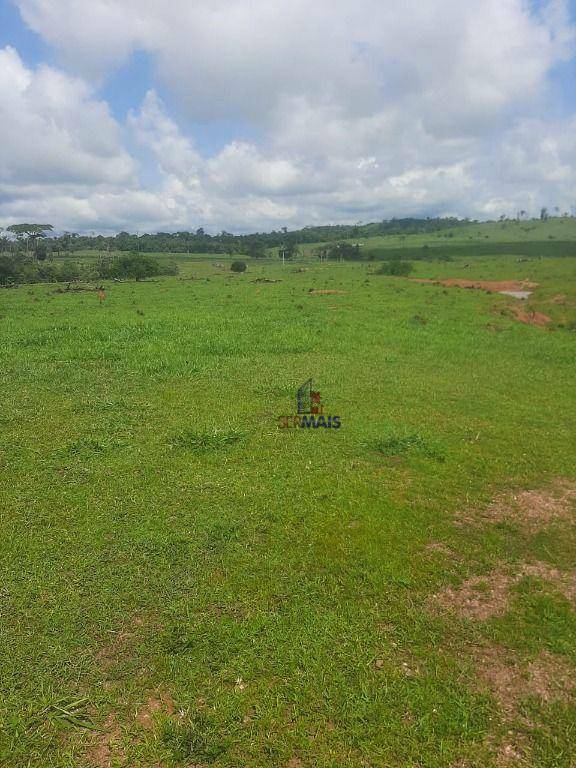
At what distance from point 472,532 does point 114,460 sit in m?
7.63

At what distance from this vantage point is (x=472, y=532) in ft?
26.6

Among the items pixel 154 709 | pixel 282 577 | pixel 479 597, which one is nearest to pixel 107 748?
pixel 154 709

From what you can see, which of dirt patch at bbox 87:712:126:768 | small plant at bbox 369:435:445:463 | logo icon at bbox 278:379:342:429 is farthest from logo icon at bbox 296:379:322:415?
dirt patch at bbox 87:712:126:768

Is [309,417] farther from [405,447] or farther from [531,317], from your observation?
[531,317]

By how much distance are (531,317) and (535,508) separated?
26770mm

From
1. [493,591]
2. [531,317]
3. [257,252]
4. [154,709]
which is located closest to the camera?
[154,709]

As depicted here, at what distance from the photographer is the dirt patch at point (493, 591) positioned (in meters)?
6.33

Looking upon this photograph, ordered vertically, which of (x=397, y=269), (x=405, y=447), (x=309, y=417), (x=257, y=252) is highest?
(x=257, y=252)

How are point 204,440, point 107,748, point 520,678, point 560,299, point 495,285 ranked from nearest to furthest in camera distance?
point 107,748 → point 520,678 → point 204,440 → point 560,299 → point 495,285

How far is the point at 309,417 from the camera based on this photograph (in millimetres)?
13203

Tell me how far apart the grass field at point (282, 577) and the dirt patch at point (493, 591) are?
0.03 m

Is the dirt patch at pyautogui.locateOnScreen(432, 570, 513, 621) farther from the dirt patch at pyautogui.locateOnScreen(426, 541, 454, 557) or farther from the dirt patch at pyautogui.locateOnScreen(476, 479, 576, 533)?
the dirt patch at pyautogui.locateOnScreen(476, 479, 576, 533)

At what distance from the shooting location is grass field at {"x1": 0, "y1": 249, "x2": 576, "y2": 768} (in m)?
4.77

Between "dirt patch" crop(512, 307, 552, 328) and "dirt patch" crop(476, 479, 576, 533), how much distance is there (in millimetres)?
23122
